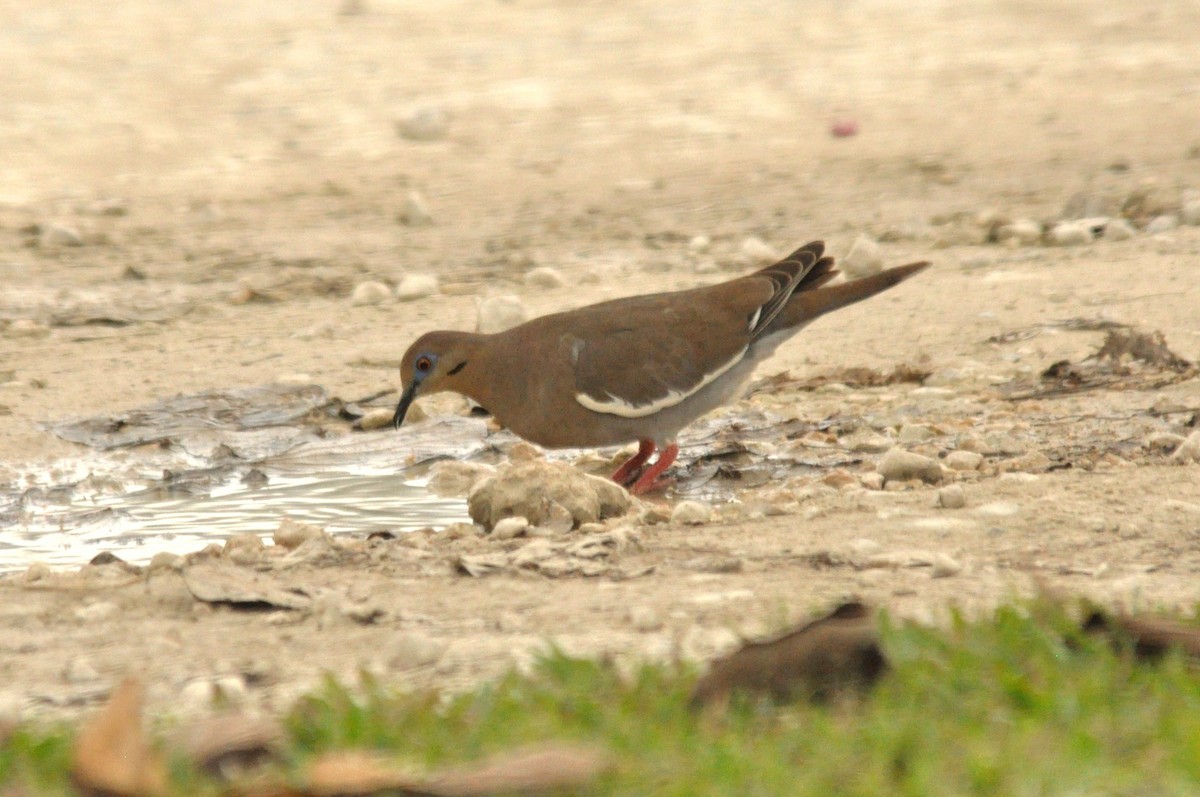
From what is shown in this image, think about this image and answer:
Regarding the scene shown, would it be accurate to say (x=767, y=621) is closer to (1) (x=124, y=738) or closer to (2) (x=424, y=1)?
(1) (x=124, y=738)

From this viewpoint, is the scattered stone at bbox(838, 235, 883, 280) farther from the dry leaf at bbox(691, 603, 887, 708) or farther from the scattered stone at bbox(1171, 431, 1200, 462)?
the dry leaf at bbox(691, 603, 887, 708)

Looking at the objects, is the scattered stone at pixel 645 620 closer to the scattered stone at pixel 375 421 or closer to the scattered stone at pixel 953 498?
the scattered stone at pixel 953 498

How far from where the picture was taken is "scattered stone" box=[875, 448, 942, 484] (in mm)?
5938

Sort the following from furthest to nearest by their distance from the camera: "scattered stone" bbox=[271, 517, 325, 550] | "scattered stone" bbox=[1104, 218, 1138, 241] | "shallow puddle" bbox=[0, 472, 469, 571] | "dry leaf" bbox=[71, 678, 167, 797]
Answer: "scattered stone" bbox=[1104, 218, 1138, 241]
"shallow puddle" bbox=[0, 472, 469, 571]
"scattered stone" bbox=[271, 517, 325, 550]
"dry leaf" bbox=[71, 678, 167, 797]

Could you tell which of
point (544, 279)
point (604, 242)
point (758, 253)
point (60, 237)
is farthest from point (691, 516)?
point (60, 237)

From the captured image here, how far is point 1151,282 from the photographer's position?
853 cm

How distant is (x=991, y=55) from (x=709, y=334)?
27.6 feet

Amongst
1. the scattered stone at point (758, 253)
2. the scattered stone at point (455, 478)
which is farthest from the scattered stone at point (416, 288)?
the scattered stone at point (455, 478)

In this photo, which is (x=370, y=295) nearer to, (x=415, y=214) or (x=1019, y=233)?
(x=415, y=214)

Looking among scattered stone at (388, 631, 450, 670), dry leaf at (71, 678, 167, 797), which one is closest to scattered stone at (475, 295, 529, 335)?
scattered stone at (388, 631, 450, 670)

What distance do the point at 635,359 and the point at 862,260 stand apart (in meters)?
2.60

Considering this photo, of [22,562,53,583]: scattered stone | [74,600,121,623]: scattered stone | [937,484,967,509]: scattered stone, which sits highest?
[74,600,121,623]: scattered stone

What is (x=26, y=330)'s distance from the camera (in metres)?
8.66

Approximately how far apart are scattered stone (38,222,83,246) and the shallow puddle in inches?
155
